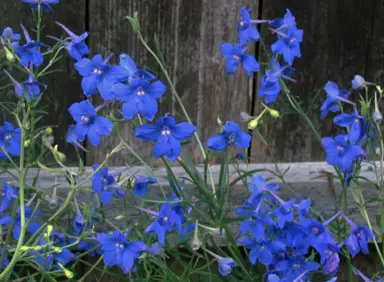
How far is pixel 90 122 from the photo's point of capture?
153 cm

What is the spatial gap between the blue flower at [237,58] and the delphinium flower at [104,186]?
1.38ft

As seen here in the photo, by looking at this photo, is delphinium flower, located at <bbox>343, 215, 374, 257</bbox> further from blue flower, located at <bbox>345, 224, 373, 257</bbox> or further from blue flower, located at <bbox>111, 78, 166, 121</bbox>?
blue flower, located at <bbox>111, 78, 166, 121</bbox>

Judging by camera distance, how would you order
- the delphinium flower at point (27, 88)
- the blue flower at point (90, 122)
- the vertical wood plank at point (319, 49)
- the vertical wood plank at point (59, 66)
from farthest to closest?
the vertical wood plank at point (319, 49)
the vertical wood plank at point (59, 66)
the delphinium flower at point (27, 88)
the blue flower at point (90, 122)

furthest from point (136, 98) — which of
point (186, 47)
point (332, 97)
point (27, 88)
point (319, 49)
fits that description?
point (319, 49)

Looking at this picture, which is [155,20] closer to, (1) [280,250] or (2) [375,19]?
(2) [375,19]

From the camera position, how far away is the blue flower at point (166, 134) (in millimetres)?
1439

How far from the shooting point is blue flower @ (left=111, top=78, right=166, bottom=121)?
1.40m

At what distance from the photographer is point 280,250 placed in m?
1.71

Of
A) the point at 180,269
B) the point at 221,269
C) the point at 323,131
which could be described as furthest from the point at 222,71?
the point at 221,269

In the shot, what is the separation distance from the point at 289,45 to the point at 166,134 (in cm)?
54

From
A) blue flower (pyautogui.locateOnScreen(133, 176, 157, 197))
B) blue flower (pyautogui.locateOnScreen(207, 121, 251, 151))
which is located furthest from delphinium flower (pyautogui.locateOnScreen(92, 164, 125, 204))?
blue flower (pyautogui.locateOnScreen(207, 121, 251, 151))

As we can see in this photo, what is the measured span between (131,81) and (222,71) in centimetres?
89

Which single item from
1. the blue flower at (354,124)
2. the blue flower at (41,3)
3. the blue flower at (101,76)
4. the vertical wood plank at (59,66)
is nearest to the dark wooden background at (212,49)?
the vertical wood plank at (59,66)

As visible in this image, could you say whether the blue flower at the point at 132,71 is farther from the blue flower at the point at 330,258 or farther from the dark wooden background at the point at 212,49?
the dark wooden background at the point at 212,49
